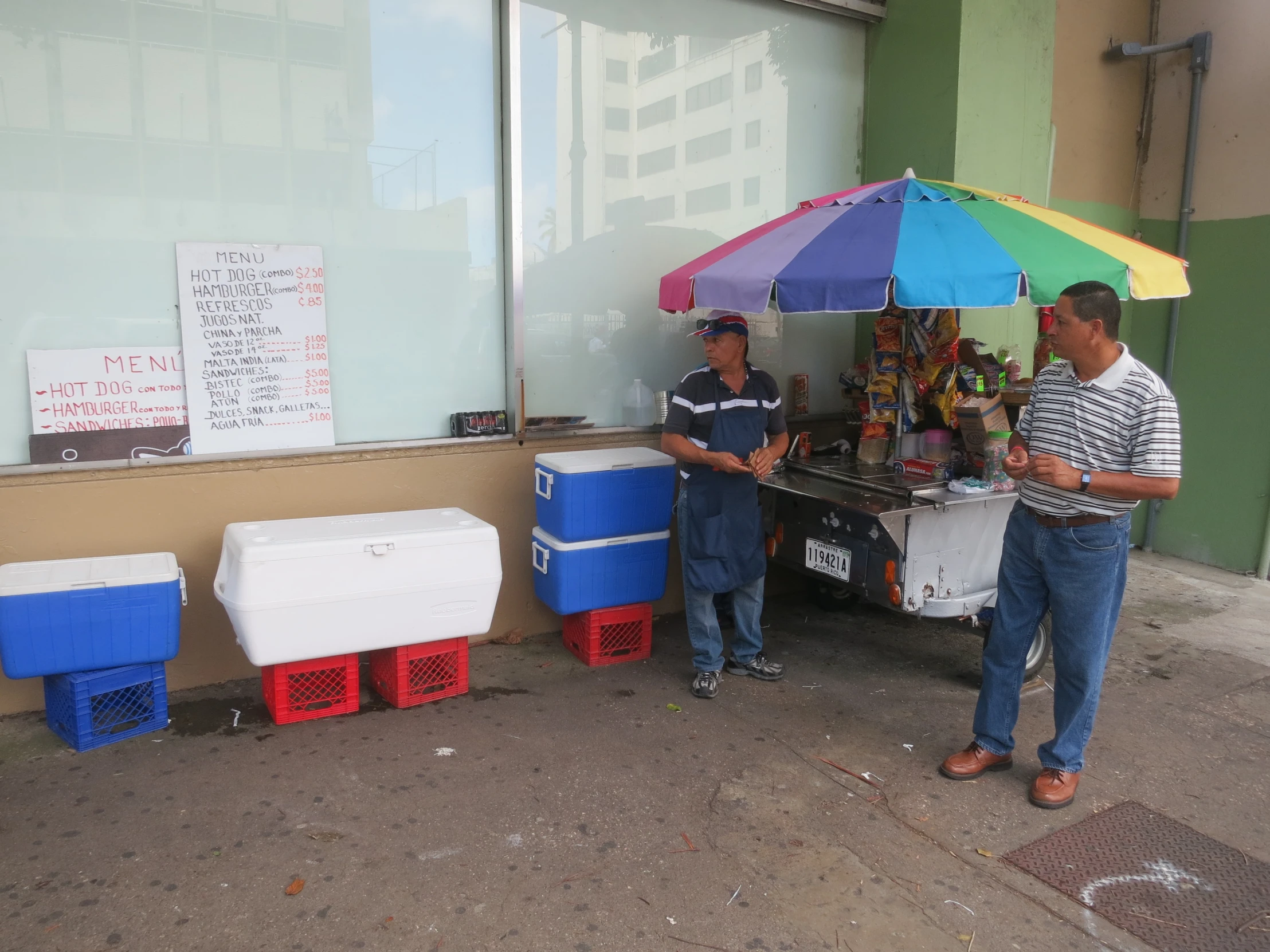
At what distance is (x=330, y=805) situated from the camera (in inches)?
137

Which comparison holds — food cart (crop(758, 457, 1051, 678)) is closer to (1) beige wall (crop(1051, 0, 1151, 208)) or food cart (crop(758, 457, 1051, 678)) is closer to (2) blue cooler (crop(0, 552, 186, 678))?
(2) blue cooler (crop(0, 552, 186, 678))

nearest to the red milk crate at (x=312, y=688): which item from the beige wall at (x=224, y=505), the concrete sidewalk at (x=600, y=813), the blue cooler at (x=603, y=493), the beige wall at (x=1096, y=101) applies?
the concrete sidewalk at (x=600, y=813)

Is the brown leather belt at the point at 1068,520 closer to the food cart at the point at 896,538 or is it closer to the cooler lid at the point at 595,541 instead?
the food cart at the point at 896,538

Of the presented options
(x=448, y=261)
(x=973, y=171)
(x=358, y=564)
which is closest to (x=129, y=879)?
(x=358, y=564)

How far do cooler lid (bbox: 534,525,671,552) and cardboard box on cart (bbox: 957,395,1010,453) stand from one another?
1.69 m

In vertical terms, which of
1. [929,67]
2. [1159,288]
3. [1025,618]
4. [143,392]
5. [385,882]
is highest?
[929,67]

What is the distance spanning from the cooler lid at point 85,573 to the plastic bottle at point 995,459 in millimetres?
3935

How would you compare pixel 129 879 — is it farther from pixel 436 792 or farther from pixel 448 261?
pixel 448 261

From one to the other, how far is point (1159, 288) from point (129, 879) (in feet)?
15.4

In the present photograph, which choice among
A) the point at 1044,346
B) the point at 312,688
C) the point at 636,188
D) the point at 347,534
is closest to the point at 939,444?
the point at 1044,346

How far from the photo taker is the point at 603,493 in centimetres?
473

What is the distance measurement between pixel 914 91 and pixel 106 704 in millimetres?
5907

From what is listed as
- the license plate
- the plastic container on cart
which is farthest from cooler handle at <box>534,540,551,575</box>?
the plastic container on cart

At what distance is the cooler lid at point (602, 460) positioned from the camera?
4688 mm
